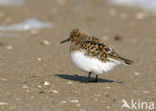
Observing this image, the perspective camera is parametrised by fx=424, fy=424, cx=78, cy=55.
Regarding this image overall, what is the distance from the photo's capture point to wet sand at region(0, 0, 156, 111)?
286 inches

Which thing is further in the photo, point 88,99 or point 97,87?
point 97,87

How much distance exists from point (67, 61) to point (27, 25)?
14.5 ft

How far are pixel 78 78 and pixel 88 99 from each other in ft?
6.26

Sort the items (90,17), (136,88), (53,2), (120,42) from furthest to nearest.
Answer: (53,2) < (90,17) < (120,42) < (136,88)

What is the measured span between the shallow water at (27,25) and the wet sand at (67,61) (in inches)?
15.6

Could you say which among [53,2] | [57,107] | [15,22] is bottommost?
[57,107]

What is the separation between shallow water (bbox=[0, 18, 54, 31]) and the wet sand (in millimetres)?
396

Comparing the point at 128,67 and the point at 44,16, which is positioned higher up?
the point at 44,16

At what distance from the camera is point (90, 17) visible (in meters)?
16.5

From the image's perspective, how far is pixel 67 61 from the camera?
10883 millimetres

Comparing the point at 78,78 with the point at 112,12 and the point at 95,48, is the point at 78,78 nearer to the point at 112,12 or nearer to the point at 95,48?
the point at 95,48

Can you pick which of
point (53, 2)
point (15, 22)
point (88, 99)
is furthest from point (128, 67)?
point (53, 2)

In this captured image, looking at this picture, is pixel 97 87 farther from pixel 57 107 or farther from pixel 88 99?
pixel 57 107

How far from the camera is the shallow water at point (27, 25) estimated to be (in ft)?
47.6
